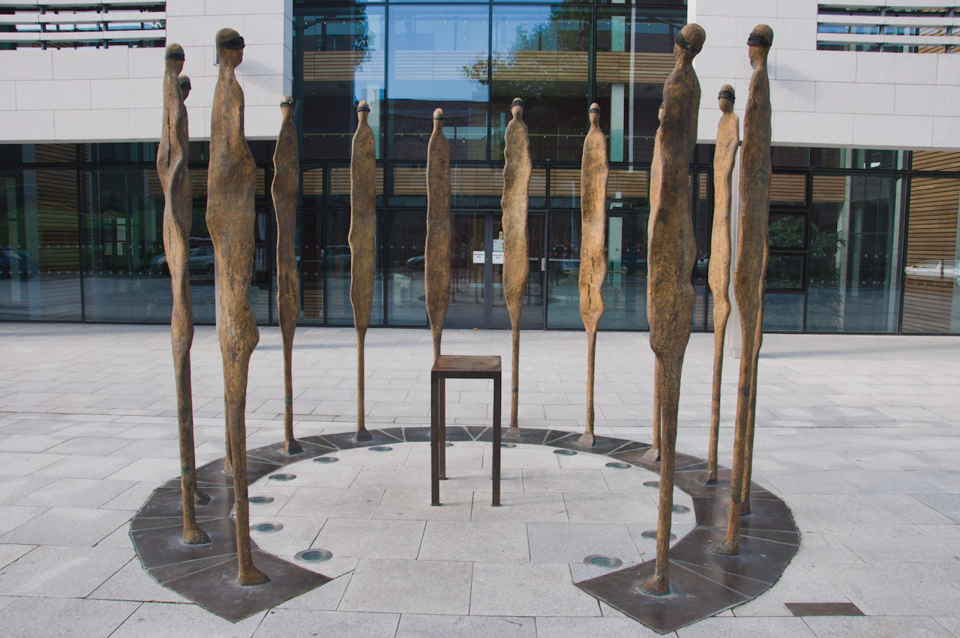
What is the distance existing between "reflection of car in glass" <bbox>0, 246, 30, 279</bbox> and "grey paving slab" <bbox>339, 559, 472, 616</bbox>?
11440 mm

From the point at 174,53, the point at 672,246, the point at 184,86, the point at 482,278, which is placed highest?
the point at 174,53

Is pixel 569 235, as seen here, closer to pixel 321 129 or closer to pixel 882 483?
pixel 321 129

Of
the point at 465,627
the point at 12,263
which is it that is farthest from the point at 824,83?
the point at 12,263

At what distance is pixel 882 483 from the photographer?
427cm

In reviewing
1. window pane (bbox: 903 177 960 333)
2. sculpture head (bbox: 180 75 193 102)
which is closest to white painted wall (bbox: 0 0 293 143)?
sculpture head (bbox: 180 75 193 102)

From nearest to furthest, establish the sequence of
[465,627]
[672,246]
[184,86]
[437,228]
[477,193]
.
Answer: [465,627]
[672,246]
[184,86]
[437,228]
[477,193]

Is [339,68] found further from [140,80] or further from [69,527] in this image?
[69,527]

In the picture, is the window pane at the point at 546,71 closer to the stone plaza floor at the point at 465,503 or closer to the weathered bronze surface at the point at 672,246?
the stone plaza floor at the point at 465,503

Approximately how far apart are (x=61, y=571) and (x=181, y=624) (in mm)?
807

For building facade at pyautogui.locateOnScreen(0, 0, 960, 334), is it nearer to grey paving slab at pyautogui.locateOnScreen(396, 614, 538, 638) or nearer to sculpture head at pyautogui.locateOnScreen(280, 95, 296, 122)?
sculpture head at pyautogui.locateOnScreen(280, 95, 296, 122)

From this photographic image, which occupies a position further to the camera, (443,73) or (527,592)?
(443,73)

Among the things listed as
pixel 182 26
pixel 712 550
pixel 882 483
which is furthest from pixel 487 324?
pixel 712 550

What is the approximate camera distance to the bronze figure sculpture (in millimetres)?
4801

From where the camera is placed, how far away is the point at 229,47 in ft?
9.21
